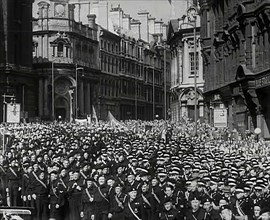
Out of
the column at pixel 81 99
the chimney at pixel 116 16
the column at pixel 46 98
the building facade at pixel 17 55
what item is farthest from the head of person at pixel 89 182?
the chimney at pixel 116 16

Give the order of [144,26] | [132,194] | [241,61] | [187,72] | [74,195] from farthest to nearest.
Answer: [144,26]
[187,72]
[241,61]
[74,195]
[132,194]

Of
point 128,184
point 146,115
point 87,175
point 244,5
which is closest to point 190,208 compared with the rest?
point 128,184

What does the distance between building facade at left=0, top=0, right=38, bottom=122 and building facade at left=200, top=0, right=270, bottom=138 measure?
21.5 meters

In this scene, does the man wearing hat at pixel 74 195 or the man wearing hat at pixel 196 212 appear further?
the man wearing hat at pixel 74 195

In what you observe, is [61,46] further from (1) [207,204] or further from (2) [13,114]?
(1) [207,204]

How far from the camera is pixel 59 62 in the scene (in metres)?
80.9

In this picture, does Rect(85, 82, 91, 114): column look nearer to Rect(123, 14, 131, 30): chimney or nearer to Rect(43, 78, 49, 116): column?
Rect(43, 78, 49, 116): column

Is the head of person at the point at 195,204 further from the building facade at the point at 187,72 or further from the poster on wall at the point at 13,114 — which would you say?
the building facade at the point at 187,72

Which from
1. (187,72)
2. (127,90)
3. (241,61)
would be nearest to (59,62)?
(187,72)

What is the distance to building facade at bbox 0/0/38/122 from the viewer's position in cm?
6406

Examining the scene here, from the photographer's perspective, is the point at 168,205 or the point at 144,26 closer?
the point at 168,205

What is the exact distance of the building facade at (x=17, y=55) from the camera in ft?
210

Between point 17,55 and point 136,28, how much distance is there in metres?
47.1

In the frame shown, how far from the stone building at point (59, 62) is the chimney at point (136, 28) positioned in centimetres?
2664
